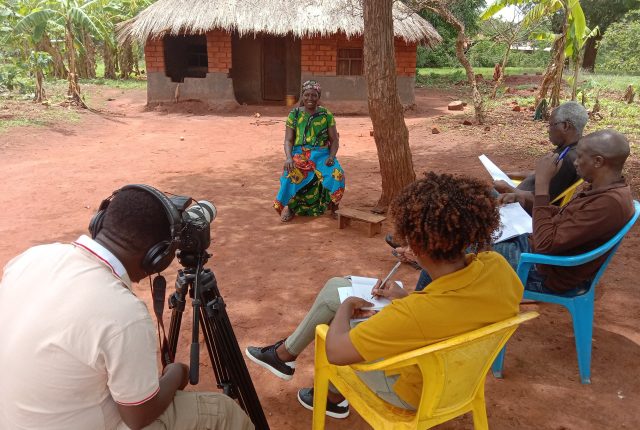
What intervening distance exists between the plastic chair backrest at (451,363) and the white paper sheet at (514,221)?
1296 millimetres

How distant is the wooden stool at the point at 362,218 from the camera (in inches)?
191

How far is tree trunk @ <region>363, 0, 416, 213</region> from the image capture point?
4695 millimetres

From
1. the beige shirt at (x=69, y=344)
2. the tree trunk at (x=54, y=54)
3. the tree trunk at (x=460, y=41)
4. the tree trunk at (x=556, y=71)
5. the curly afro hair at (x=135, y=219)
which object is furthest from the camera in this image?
the tree trunk at (x=54, y=54)

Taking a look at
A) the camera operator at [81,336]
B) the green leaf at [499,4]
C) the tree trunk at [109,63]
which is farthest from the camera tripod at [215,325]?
the tree trunk at [109,63]

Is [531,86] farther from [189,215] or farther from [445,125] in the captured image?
[189,215]

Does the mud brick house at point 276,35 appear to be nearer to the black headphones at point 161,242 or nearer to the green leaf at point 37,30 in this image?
the green leaf at point 37,30

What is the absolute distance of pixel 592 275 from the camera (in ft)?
8.63

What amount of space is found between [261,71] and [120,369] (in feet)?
49.5

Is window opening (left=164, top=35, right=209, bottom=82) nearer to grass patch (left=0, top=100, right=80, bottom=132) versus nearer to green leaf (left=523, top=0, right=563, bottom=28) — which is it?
grass patch (left=0, top=100, right=80, bottom=132)

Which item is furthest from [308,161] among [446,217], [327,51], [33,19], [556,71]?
[33,19]

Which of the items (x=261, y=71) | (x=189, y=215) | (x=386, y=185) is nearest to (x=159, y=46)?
(x=261, y=71)

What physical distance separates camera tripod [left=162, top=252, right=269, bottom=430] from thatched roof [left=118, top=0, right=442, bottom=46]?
39.6 ft

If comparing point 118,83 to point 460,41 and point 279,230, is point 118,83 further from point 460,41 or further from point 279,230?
point 279,230

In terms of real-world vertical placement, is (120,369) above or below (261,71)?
below
